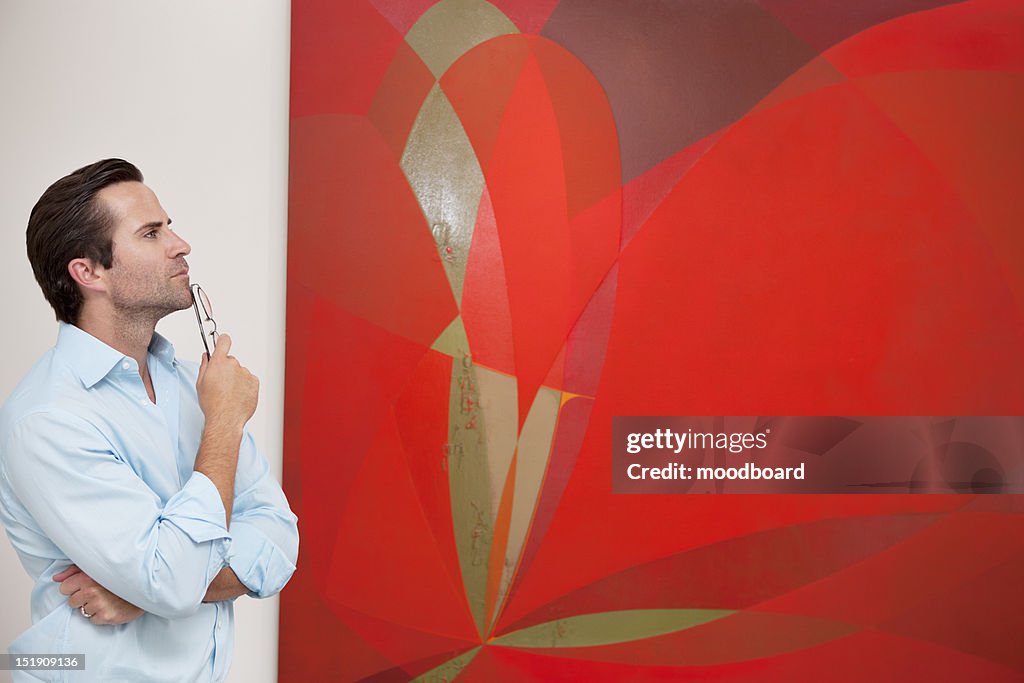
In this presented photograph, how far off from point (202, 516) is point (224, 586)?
0.19 m

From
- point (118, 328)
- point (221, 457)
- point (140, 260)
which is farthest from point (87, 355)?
point (221, 457)

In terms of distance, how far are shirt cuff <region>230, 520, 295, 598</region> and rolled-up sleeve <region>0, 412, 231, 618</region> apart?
0.34 ft

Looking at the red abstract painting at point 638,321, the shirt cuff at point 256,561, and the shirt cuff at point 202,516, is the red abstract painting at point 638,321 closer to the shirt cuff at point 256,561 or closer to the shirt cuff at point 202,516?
the shirt cuff at point 256,561

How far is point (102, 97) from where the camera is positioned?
7.98 feet

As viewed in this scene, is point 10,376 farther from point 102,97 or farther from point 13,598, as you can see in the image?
point 102,97

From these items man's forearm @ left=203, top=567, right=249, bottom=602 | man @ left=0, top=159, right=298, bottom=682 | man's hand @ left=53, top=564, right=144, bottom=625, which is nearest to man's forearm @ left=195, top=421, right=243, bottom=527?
man @ left=0, top=159, right=298, bottom=682

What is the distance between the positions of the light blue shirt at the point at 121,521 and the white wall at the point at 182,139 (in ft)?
3.02

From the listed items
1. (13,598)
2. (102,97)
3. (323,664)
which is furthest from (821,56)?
(13,598)

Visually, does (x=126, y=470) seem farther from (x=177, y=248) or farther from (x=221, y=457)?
(x=177, y=248)

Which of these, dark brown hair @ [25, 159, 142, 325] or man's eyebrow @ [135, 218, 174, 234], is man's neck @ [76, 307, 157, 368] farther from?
man's eyebrow @ [135, 218, 174, 234]

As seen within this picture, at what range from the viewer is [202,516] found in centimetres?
134

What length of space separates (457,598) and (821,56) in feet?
6.24

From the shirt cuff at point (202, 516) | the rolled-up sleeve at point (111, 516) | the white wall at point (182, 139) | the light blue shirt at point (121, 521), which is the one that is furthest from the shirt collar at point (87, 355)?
the white wall at point (182, 139)

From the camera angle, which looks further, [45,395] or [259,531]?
[259,531]
